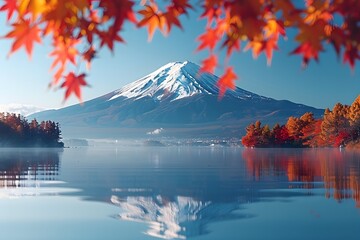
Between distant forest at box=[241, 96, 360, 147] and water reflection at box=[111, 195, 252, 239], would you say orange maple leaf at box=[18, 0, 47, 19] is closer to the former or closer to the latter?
water reflection at box=[111, 195, 252, 239]

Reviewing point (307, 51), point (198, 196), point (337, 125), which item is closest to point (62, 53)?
point (307, 51)

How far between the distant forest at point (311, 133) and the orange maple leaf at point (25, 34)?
85144 millimetres

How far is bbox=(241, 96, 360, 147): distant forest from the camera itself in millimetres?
84625

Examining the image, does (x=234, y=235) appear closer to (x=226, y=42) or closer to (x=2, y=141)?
(x=226, y=42)

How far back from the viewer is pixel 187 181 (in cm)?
1973

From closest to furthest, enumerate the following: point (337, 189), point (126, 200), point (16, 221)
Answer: point (16, 221), point (126, 200), point (337, 189)

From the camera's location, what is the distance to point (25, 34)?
2.18 metres

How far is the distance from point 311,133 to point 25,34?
101904mm

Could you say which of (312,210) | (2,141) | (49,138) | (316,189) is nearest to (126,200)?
(312,210)

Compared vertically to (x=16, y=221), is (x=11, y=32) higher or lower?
higher

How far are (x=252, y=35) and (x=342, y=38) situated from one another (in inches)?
15.1

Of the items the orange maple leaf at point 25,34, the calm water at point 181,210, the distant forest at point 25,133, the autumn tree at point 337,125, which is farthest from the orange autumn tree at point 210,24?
the distant forest at point 25,133

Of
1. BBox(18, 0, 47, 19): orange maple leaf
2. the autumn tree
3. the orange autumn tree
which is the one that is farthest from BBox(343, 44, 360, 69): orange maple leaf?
the autumn tree

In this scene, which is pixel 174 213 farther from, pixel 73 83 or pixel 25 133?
pixel 25 133
